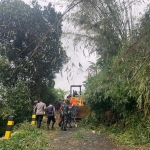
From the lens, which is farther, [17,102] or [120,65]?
[17,102]

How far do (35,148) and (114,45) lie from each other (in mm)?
5273

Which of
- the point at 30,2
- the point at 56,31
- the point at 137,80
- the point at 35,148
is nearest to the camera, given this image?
the point at 56,31

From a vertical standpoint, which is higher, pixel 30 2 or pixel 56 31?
pixel 30 2

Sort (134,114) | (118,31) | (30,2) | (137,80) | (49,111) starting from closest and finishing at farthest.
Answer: (30,2) < (137,80) < (118,31) < (134,114) < (49,111)

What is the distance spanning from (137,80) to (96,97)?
6999 mm

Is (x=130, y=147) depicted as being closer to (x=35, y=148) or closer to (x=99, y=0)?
(x=35, y=148)

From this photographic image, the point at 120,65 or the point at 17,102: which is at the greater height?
the point at 120,65

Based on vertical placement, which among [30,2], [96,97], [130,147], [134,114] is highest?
[30,2]

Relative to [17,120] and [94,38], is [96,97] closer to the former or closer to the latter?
[94,38]

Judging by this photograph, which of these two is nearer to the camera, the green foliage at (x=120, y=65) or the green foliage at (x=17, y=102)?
the green foliage at (x=120, y=65)

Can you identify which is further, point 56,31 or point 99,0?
point 99,0

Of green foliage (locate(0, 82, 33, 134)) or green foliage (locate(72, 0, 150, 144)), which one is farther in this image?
green foliage (locate(0, 82, 33, 134))

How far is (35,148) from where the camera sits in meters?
6.45

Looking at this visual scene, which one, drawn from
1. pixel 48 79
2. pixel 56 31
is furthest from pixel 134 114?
pixel 48 79
